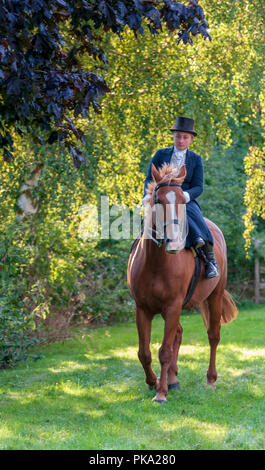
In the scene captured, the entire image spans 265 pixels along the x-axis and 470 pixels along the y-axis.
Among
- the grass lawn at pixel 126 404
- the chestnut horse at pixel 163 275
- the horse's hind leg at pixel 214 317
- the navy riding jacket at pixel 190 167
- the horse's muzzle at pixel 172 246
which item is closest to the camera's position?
the grass lawn at pixel 126 404

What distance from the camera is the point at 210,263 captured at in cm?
793

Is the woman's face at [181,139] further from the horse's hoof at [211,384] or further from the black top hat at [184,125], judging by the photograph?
the horse's hoof at [211,384]

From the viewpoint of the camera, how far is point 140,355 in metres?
7.52

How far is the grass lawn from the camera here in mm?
5785

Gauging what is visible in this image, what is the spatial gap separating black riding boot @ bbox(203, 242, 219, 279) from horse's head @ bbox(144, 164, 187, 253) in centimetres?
100

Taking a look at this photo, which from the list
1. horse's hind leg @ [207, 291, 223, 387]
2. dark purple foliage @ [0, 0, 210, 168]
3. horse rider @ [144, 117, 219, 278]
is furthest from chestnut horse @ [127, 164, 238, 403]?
dark purple foliage @ [0, 0, 210, 168]

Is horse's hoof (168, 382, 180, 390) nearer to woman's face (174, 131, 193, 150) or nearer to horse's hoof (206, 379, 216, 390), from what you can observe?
horse's hoof (206, 379, 216, 390)

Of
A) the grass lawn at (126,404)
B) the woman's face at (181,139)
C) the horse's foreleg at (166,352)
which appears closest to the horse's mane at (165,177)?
the woman's face at (181,139)

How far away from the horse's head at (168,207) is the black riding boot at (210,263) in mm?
1000

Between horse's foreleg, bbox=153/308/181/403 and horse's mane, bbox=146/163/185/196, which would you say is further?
horse's foreleg, bbox=153/308/181/403

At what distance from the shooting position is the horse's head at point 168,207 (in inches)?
259

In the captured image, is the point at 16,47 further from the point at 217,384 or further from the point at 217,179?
the point at 217,179

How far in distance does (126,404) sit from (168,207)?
89.3 inches

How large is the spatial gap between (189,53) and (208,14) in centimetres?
80
